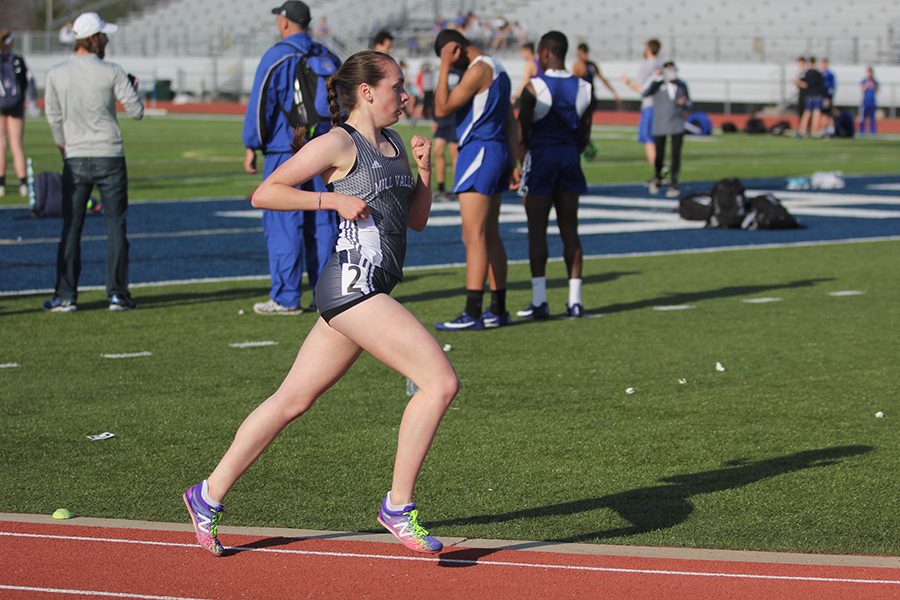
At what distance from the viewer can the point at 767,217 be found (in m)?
17.9

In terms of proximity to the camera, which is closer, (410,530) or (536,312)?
(410,530)

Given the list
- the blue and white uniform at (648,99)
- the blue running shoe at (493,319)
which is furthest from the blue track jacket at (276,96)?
the blue and white uniform at (648,99)

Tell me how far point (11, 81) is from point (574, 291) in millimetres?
11225

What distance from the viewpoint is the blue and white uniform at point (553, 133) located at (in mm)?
10836

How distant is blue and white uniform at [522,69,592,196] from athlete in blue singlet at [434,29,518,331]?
1.12ft

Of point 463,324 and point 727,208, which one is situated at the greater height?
point 463,324

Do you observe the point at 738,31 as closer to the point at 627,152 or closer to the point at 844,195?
the point at 627,152

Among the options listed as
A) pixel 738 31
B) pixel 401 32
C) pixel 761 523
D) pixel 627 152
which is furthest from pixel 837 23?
pixel 761 523

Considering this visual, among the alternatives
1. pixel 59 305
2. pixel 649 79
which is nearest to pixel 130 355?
pixel 59 305

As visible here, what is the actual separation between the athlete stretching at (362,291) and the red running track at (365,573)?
147 millimetres

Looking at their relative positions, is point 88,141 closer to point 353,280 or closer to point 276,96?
point 276,96

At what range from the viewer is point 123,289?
1147 cm

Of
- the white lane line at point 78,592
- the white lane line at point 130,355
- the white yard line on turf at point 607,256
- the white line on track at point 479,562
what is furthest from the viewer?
the white yard line on turf at point 607,256

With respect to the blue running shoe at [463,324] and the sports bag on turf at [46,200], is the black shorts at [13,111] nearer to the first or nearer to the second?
the sports bag on turf at [46,200]
